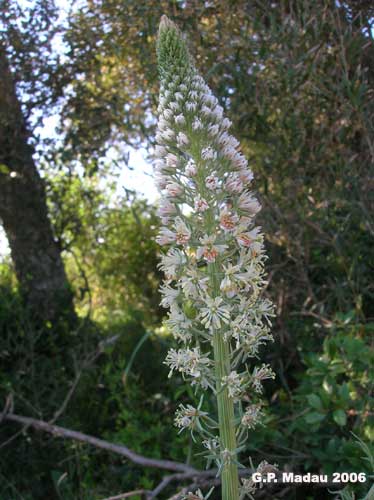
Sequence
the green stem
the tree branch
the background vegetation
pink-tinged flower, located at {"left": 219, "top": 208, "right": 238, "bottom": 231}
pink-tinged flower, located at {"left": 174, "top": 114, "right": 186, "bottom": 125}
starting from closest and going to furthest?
the green stem < pink-tinged flower, located at {"left": 219, "top": 208, "right": 238, "bottom": 231} < pink-tinged flower, located at {"left": 174, "top": 114, "right": 186, "bottom": 125} < the tree branch < the background vegetation

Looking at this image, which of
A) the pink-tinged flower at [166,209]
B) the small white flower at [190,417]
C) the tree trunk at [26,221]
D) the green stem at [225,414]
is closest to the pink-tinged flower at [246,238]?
the green stem at [225,414]

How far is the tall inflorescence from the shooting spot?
5.49 feet

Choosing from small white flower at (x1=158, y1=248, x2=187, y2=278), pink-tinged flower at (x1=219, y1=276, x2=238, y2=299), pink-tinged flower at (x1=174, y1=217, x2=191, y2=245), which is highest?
pink-tinged flower at (x1=174, y1=217, x2=191, y2=245)

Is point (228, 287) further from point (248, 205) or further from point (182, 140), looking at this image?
point (182, 140)

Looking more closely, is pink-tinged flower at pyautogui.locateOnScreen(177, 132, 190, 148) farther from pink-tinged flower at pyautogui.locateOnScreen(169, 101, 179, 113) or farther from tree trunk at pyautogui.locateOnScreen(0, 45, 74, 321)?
tree trunk at pyautogui.locateOnScreen(0, 45, 74, 321)

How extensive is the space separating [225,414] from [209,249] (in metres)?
0.52

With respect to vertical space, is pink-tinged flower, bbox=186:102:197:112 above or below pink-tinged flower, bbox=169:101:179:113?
below

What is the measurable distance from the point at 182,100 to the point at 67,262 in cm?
679

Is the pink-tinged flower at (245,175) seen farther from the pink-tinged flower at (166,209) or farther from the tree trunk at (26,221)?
the tree trunk at (26,221)

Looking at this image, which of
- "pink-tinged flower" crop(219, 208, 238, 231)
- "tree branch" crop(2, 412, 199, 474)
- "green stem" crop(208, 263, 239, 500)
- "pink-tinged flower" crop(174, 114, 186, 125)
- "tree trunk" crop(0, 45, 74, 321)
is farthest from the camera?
"tree trunk" crop(0, 45, 74, 321)

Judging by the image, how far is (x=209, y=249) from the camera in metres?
1.70

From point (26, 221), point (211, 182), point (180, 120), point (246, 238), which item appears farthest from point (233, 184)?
point (26, 221)

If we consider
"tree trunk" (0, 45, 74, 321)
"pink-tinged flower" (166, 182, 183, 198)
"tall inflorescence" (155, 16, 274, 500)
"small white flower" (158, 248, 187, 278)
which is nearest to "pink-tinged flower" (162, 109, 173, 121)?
"tall inflorescence" (155, 16, 274, 500)

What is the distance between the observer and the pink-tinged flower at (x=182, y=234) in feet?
5.67
